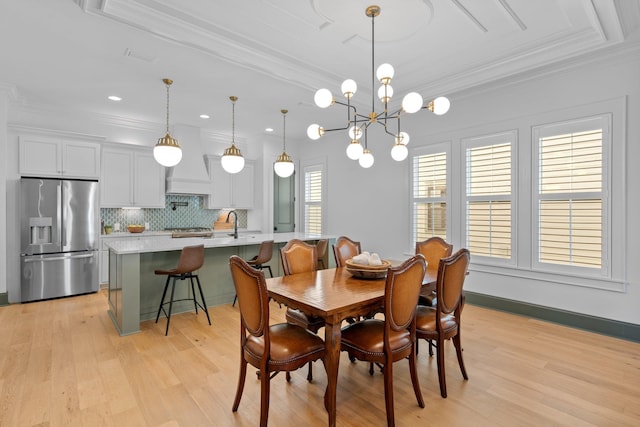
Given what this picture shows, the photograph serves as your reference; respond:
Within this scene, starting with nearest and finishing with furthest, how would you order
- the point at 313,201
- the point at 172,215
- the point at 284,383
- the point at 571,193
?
the point at 284,383 → the point at 571,193 → the point at 172,215 → the point at 313,201

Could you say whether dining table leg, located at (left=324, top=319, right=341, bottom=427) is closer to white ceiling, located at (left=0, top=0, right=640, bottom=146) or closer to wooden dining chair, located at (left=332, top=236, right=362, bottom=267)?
wooden dining chair, located at (left=332, top=236, right=362, bottom=267)

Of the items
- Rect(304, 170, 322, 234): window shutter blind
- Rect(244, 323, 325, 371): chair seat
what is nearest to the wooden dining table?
Rect(244, 323, 325, 371): chair seat

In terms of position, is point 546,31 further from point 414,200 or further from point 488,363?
point 488,363

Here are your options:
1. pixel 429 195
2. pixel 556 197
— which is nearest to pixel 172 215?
pixel 429 195

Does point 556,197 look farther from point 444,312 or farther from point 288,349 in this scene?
point 288,349

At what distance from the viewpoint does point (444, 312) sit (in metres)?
2.38

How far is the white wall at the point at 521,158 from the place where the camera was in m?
3.28

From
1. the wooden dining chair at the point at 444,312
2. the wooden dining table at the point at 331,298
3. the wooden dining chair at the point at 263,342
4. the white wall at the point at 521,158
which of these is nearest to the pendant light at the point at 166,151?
the wooden dining table at the point at 331,298

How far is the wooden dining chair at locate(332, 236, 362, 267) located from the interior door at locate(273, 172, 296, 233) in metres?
3.92

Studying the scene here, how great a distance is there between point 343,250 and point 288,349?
1.64 meters

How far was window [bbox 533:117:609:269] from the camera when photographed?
137 inches

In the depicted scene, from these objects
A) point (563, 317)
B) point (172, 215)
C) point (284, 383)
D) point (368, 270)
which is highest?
point (172, 215)

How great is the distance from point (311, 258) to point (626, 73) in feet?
12.1

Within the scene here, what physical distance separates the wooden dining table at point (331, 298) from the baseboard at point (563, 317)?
2.04m
